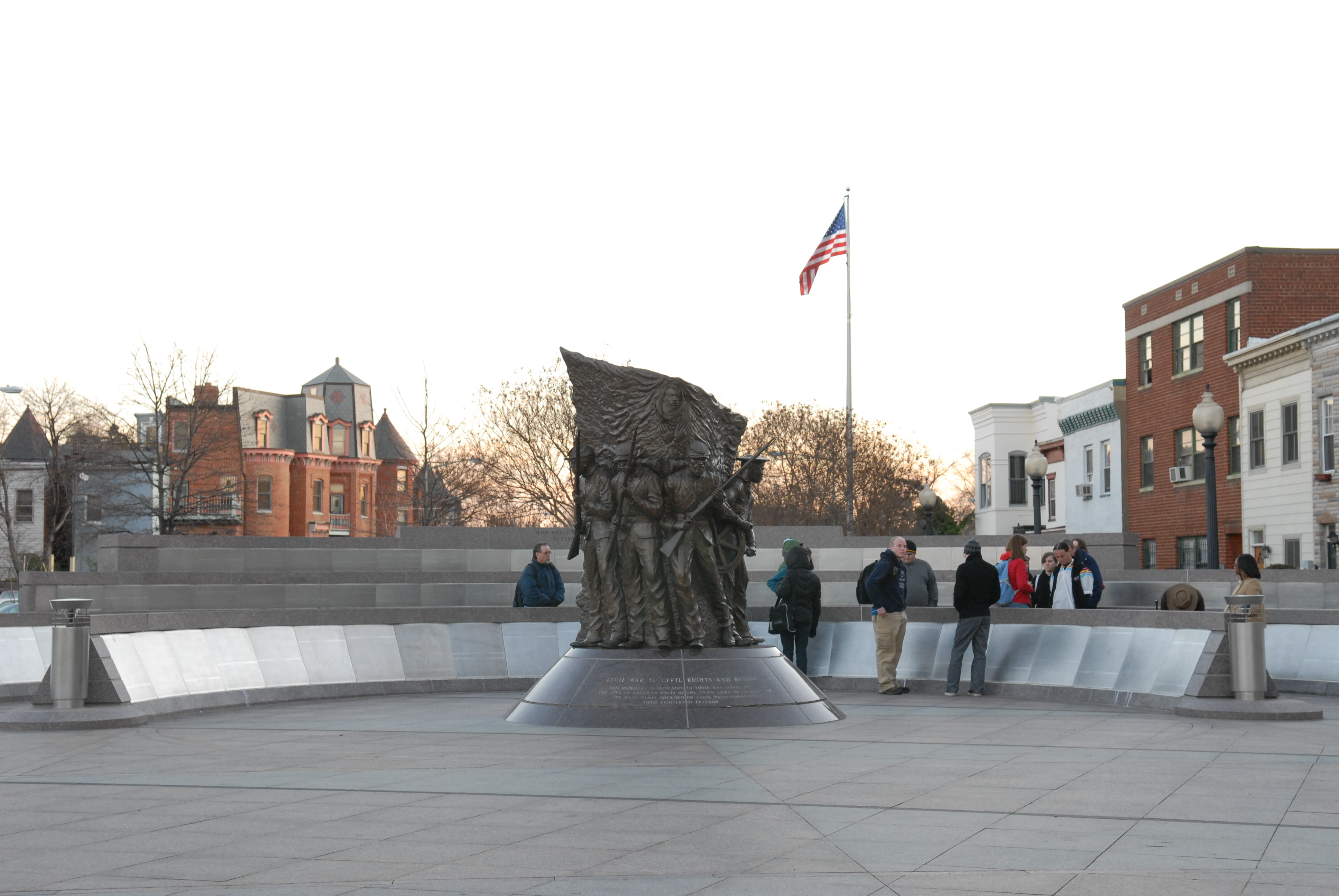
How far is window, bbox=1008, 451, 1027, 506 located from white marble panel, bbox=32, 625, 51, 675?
55353mm

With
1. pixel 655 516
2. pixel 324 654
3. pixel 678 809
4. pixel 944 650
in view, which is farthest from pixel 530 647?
pixel 678 809

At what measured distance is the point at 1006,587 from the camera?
710 inches

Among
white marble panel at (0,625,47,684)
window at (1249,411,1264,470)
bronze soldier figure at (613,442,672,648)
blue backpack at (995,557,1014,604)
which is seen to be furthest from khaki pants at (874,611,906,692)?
window at (1249,411,1264,470)

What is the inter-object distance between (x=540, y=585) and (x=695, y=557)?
5.22m

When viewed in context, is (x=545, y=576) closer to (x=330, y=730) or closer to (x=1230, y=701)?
(x=330, y=730)

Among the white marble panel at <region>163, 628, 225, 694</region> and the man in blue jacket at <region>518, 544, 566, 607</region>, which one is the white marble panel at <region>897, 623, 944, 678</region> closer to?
the man in blue jacket at <region>518, 544, 566, 607</region>

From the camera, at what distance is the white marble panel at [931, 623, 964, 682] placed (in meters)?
16.9

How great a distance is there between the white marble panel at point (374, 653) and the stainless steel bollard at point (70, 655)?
4132mm

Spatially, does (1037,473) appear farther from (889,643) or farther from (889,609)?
(889,609)

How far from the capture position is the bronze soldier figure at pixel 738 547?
13.7 meters

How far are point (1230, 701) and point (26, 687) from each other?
39.9ft

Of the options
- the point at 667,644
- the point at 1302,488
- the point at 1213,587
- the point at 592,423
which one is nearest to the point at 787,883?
the point at 667,644

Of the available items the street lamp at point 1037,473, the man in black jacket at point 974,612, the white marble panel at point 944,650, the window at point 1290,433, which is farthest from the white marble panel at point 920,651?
the window at point 1290,433

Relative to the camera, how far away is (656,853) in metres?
6.78
